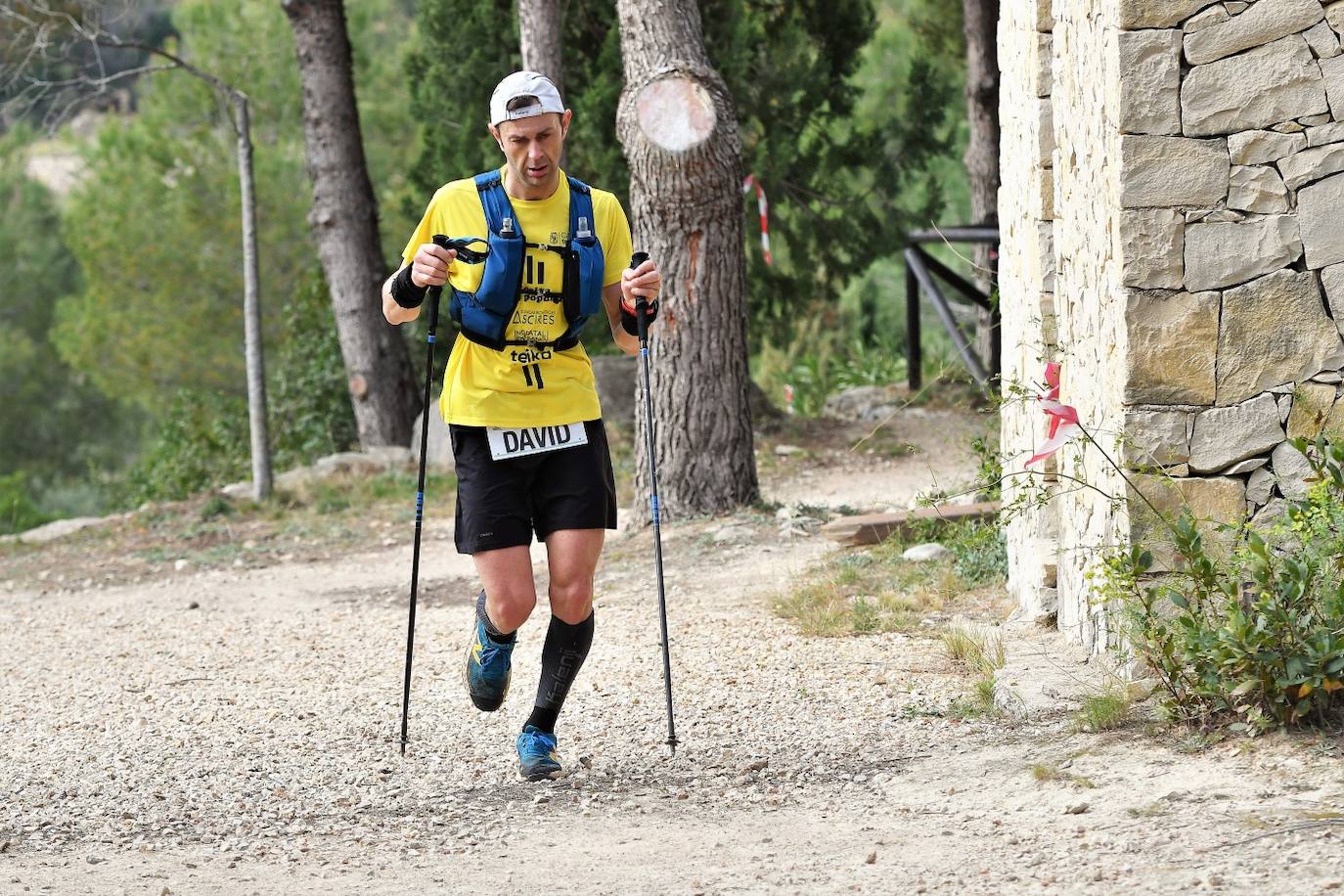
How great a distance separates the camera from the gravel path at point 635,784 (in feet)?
12.3

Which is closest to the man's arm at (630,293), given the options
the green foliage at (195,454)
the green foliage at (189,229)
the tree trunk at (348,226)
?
the tree trunk at (348,226)

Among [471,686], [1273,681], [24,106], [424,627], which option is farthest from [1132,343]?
[24,106]

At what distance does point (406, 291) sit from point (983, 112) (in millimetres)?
10259

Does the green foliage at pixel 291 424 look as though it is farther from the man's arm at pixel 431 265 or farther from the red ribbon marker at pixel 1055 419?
the man's arm at pixel 431 265

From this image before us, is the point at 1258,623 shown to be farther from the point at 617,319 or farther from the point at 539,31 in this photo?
the point at 539,31

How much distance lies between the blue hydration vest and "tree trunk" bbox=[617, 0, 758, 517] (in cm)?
395

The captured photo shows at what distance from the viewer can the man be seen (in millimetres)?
4516

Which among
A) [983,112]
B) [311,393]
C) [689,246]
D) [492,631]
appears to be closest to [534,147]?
[492,631]

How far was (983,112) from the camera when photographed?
14.0m

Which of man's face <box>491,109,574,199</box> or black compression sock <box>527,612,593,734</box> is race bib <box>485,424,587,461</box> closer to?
black compression sock <box>527,612,593,734</box>

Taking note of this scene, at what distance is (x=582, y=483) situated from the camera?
4.63 metres

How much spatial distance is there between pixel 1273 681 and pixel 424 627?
4.09m

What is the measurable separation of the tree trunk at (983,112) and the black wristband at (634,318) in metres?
8.98

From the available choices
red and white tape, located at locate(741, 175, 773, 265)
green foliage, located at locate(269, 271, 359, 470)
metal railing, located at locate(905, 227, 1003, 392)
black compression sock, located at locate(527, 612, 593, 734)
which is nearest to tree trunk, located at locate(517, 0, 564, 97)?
red and white tape, located at locate(741, 175, 773, 265)
